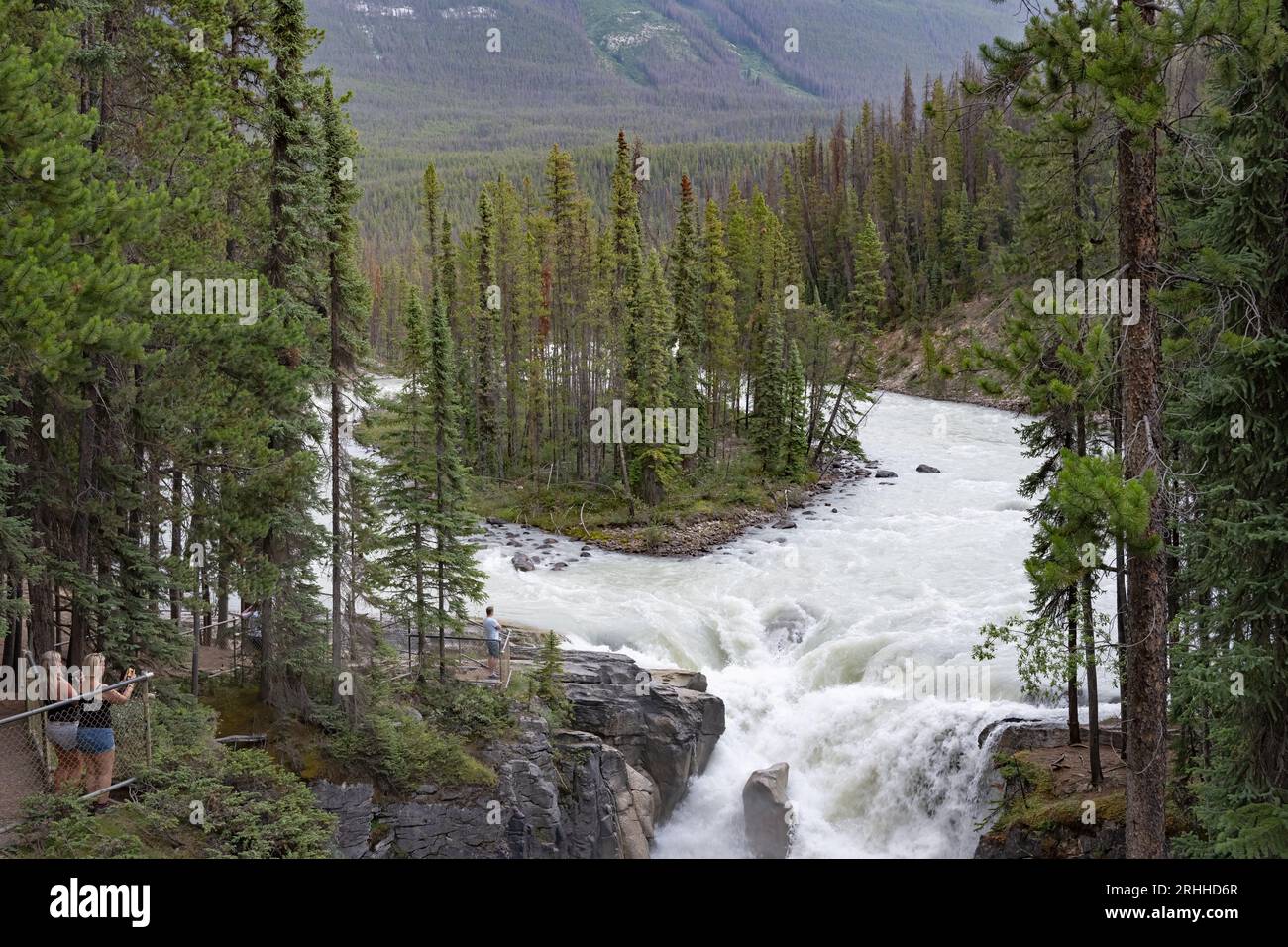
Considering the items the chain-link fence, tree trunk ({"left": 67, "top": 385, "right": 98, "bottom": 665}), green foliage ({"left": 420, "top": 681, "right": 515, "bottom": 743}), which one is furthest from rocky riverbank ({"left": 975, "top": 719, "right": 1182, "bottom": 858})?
tree trunk ({"left": 67, "top": 385, "right": 98, "bottom": 665})

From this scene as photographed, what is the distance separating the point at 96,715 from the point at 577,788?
11214mm

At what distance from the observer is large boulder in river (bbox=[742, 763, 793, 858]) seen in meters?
22.9

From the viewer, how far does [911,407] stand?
70.2 metres

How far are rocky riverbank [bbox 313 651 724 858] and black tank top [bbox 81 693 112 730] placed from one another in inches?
212

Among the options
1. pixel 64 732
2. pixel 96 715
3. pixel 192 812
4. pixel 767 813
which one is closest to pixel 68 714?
pixel 64 732

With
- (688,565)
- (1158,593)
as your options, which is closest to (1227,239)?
(1158,593)

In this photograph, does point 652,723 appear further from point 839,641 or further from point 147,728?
point 147,728

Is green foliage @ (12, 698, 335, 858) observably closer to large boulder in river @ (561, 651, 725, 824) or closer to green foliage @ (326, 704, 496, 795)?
green foliage @ (326, 704, 496, 795)

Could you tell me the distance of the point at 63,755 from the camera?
13.5 metres

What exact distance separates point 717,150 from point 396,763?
193418 millimetres

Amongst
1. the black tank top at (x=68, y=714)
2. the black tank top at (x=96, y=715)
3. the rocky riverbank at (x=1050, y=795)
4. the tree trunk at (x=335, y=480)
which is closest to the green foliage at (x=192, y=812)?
the black tank top at (x=96, y=715)

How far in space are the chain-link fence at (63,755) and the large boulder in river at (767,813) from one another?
1359cm

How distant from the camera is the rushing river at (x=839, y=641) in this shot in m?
22.5
